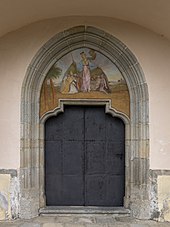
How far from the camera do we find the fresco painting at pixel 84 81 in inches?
204

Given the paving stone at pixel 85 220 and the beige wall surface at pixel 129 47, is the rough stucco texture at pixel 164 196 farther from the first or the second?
the paving stone at pixel 85 220

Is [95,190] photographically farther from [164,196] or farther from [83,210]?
[164,196]

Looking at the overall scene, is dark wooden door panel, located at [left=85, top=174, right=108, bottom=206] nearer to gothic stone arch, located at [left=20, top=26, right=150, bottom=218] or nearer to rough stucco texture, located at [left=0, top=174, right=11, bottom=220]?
gothic stone arch, located at [left=20, top=26, right=150, bottom=218]

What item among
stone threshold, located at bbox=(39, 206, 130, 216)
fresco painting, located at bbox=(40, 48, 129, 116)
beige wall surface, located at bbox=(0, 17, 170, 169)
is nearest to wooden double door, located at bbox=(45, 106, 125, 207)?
stone threshold, located at bbox=(39, 206, 130, 216)

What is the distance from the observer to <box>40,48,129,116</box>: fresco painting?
17.0ft

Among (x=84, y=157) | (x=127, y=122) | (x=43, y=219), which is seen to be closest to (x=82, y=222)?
(x=43, y=219)

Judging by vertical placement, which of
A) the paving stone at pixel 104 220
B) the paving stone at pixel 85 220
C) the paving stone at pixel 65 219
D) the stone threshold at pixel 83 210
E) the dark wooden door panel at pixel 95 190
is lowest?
the paving stone at pixel 104 220

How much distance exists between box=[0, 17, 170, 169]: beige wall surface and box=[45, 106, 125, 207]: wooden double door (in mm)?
591

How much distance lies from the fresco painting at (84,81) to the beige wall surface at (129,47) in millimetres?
402

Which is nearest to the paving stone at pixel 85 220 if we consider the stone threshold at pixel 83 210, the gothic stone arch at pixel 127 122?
the stone threshold at pixel 83 210

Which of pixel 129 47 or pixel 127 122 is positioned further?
pixel 127 122

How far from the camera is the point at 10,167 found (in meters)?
4.99

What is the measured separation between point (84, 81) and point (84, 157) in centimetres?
120

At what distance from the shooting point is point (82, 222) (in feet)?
15.8
